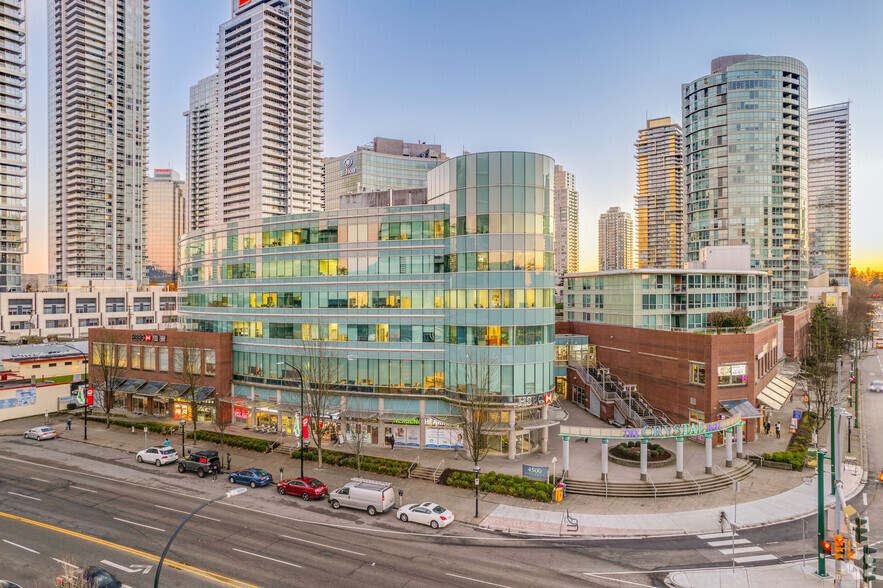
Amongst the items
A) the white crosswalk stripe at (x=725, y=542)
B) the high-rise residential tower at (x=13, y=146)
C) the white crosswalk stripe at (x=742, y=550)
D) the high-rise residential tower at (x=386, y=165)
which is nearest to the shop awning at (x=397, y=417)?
the white crosswalk stripe at (x=725, y=542)

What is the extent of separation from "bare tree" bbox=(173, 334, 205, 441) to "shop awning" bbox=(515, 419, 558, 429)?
32.9 m

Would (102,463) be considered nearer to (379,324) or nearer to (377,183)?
(379,324)

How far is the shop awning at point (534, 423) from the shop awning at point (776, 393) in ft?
74.7

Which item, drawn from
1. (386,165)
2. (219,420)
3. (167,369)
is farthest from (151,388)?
(386,165)

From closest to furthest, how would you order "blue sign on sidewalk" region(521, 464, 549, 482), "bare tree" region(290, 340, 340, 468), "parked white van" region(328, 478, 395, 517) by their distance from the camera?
"parked white van" region(328, 478, 395, 517)
"blue sign on sidewalk" region(521, 464, 549, 482)
"bare tree" region(290, 340, 340, 468)

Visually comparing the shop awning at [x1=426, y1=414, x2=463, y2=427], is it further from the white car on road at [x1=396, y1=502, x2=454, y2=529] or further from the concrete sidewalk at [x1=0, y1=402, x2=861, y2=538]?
the white car on road at [x1=396, y1=502, x2=454, y2=529]

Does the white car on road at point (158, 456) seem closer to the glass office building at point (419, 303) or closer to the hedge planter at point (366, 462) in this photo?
the glass office building at point (419, 303)

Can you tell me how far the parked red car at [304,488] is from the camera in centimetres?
3409

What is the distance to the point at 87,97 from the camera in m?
163

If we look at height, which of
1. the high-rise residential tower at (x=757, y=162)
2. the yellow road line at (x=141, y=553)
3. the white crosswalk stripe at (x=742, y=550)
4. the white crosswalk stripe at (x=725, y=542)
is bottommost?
the white crosswalk stripe at (x=725, y=542)

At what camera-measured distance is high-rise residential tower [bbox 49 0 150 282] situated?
162 metres

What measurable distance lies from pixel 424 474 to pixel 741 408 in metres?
28.5

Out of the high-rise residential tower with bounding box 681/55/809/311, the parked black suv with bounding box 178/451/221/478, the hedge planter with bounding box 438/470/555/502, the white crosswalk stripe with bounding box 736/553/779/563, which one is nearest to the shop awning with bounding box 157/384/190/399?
the parked black suv with bounding box 178/451/221/478

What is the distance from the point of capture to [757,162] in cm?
11450
